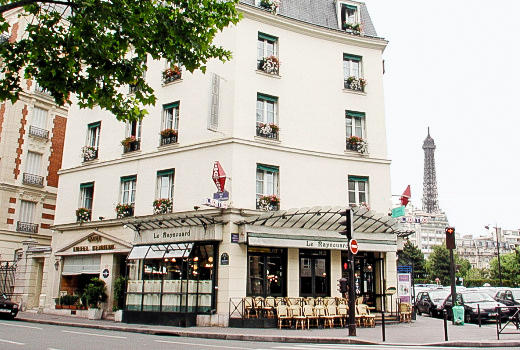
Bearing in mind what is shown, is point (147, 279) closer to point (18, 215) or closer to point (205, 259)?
point (205, 259)

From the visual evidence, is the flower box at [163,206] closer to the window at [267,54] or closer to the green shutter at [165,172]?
the green shutter at [165,172]

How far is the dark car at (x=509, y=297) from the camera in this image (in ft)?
82.0

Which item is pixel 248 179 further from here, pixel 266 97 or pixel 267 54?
pixel 267 54

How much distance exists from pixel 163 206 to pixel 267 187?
4595mm

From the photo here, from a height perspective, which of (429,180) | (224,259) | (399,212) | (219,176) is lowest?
(224,259)

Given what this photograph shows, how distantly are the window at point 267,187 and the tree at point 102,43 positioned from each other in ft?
28.9

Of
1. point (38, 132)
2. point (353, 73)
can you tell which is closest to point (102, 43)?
point (353, 73)

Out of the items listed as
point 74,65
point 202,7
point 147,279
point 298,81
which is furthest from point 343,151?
point 74,65

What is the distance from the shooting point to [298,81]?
74.1 ft

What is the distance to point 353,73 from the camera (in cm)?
2416

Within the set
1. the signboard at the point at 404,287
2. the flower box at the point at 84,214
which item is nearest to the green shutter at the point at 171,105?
the flower box at the point at 84,214

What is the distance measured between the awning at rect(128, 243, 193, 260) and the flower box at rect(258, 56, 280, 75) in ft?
26.8

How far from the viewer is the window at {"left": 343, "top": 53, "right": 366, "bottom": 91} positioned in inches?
930

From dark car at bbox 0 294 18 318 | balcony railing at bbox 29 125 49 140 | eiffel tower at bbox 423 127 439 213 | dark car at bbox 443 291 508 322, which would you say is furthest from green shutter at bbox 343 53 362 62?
eiffel tower at bbox 423 127 439 213
